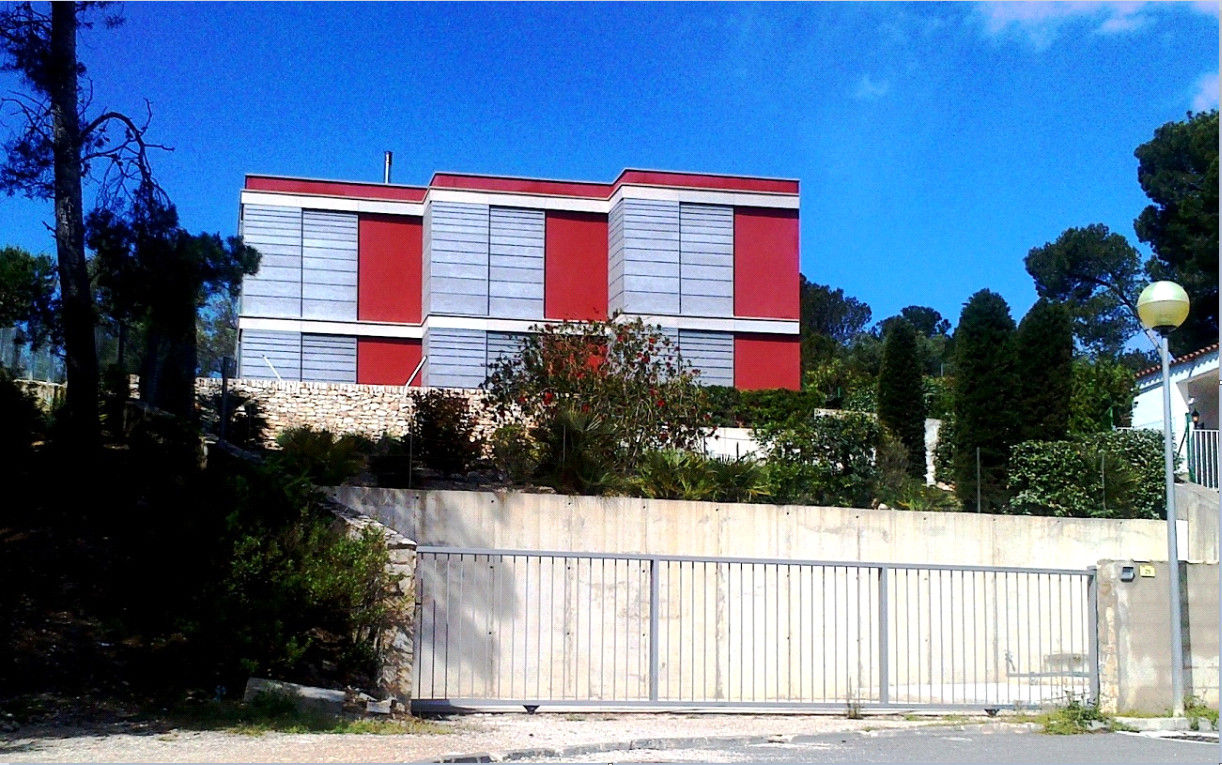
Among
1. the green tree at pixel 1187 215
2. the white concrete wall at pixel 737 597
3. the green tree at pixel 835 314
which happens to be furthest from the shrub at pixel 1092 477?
the green tree at pixel 835 314

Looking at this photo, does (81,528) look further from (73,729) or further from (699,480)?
(699,480)

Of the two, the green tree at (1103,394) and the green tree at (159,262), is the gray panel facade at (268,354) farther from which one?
the green tree at (1103,394)

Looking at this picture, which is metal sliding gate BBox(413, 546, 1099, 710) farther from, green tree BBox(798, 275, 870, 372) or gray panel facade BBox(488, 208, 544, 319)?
green tree BBox(798, 275, 870, 372)

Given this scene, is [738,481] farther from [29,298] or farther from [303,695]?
[29,298]

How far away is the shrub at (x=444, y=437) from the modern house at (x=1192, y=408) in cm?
1333

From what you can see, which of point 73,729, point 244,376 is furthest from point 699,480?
point 244,376

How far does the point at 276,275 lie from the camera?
119ft

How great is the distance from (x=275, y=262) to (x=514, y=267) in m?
7.01

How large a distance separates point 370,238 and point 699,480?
71.3ft

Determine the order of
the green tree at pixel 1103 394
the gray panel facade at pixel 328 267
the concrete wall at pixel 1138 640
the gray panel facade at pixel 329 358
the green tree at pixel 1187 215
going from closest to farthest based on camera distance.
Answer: the concrete wall at pixel 1138 640
the green tree at pixel 1103 394
the gray panel facade at pixel 329 358
the gray panel facade at pixel 328 267
the green tree at pixel 1187 215

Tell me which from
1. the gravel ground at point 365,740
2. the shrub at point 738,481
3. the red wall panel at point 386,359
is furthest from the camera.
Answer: the red wall panel at point 386,359

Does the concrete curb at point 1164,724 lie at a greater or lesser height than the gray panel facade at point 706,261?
lesser

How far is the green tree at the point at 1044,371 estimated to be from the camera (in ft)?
80.0

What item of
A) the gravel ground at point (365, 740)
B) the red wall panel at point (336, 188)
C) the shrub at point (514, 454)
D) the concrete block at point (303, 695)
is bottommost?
the gravel ground at point (365, 740)
